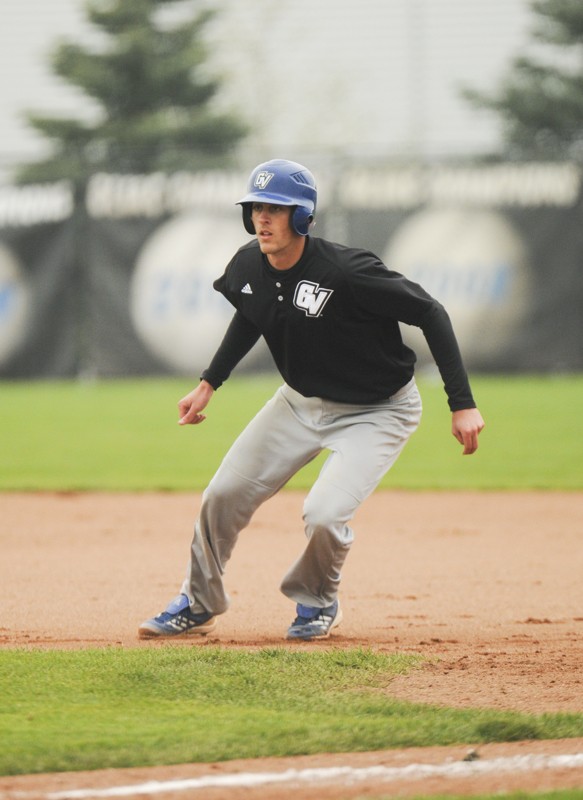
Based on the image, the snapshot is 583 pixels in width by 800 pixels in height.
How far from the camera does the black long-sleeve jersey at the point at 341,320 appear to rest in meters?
4.65

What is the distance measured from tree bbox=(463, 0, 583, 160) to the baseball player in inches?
888

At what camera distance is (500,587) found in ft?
20.4

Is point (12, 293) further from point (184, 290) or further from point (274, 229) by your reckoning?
point (274, 229)

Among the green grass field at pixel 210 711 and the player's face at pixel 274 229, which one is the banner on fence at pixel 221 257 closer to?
the player's face at pixel 274 229

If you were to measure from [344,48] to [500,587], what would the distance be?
24.5 m

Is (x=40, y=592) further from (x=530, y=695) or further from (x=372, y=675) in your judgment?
(x=530, y=695)

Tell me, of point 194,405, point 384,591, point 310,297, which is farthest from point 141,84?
point 310,297

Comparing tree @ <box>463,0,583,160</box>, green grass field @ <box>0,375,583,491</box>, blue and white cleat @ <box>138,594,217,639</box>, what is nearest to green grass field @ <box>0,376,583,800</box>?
blue and white cleat @ <box>138,594,217,639</box>

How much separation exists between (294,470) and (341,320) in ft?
2.09

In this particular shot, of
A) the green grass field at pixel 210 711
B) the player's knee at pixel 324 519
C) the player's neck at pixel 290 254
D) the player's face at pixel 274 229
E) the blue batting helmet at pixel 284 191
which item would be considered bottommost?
the green grass field at pixel 210 711

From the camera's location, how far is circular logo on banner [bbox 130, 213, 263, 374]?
56.2ft

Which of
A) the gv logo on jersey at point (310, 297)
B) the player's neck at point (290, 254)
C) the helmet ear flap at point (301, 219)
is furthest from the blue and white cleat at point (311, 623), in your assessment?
the helmet ear flap at point (301, 219)

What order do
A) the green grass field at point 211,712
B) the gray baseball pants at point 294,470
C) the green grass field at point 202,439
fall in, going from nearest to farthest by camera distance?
the green grass field at point 211,712 < the gray baseball pants at point 294,470 < the green grass field at point 202,439

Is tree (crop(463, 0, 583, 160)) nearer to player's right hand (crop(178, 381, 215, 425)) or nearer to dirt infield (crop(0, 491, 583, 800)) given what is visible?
dirt infield (crop(0, 491, 583, 800))
